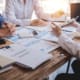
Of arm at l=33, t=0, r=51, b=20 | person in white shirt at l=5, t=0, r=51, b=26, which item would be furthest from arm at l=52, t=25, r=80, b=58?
arm at l=33, t=0, r=51, b=20

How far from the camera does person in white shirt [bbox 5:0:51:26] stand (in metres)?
1.98

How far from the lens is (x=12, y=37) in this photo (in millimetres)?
1334

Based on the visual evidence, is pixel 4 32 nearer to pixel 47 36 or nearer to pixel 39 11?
pixel 47 36

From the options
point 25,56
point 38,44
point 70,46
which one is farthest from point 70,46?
point 25,56

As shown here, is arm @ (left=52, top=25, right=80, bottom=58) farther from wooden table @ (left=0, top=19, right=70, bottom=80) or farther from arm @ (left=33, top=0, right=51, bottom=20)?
arm @ (left=33, top=0, right=51, bottom=20)

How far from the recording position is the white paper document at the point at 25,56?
908 mm

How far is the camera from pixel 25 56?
0.97m

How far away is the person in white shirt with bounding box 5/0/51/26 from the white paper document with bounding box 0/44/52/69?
850 mm

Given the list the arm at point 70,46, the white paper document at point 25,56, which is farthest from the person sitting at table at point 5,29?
the arm at point 70,46

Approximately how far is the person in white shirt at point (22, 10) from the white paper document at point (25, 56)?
0.85m

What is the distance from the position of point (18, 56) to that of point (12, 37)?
39cm

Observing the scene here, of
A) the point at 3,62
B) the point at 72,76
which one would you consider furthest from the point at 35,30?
the point at 3,62

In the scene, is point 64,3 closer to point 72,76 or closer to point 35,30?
point 35,30

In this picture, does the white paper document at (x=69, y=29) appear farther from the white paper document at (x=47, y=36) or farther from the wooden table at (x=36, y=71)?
the wooden table at (x=36, y=71)
